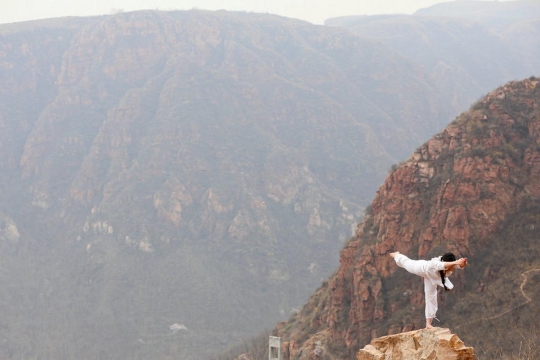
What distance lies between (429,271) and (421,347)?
223 cm

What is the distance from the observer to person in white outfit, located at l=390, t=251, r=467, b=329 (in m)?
21.2

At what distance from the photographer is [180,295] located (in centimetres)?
17075

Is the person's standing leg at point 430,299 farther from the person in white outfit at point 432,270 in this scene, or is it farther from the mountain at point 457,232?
the mountain at point 457,232

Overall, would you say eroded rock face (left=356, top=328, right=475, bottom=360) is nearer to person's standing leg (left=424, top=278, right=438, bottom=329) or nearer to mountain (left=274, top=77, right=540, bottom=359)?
person's standing leg (left=424, top=278, right=438, bottom=329)

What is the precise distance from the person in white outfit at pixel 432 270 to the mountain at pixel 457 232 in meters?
37.0

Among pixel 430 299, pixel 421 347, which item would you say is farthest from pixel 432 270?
pixel 421 347

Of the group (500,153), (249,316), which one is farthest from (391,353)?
(249,316)

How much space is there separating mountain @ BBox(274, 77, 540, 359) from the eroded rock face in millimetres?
36776

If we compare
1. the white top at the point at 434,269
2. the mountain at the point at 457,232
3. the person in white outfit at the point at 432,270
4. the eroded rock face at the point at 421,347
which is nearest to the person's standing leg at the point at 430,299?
the person in white outfit at the point at 432,270

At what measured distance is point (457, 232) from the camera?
66.1 meters

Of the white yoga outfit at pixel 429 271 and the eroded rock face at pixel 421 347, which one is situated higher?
the white yoga outfit at pixel 429 271

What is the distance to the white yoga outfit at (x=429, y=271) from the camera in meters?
21.4

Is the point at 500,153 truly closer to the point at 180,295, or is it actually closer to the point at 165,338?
the point at 165,338

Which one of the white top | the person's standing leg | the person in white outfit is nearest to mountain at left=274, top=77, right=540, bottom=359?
the person's standing leg
